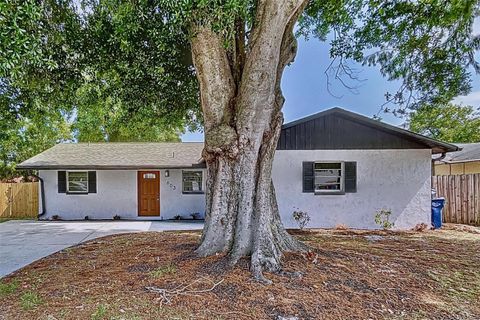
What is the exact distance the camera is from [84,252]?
21.2 ft

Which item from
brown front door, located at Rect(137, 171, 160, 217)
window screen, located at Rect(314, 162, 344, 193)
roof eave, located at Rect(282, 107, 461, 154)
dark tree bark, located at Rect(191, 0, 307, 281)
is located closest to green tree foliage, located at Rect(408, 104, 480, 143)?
roof eave, located at Rect(282, 107, 461, 154)

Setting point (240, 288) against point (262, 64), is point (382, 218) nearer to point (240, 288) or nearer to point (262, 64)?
point (262, 64)

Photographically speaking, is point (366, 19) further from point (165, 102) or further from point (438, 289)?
point (438, 289)

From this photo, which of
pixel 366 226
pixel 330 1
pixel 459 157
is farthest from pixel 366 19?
pixel 459 157

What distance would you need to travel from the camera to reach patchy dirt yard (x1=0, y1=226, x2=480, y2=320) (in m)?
3.47

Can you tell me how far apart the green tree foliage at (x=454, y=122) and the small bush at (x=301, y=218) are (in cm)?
1617

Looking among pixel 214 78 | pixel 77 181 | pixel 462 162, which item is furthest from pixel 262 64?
pixel 462 162

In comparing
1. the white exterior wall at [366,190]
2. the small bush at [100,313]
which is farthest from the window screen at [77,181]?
the small bush at [100,313]

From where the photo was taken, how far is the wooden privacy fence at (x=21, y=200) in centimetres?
1371

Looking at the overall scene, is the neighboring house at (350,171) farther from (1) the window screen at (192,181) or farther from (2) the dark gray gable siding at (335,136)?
(1) the window screen at (192,181)

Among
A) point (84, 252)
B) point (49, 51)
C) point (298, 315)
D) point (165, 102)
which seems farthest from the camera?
point (165, 102)

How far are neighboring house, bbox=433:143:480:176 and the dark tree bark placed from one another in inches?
481

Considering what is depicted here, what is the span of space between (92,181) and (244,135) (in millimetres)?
9759

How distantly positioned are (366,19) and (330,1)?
148cm
